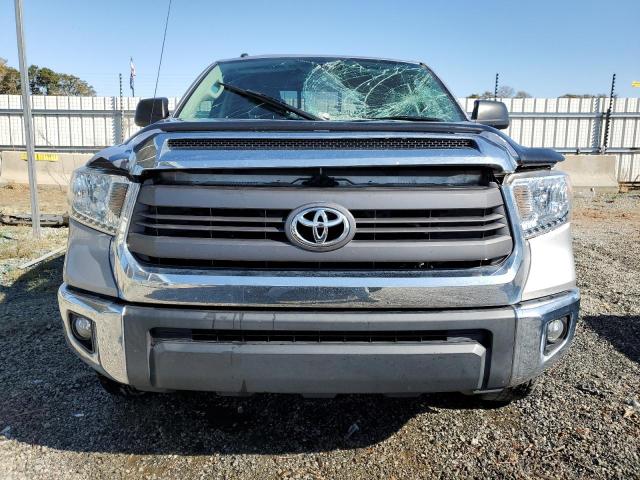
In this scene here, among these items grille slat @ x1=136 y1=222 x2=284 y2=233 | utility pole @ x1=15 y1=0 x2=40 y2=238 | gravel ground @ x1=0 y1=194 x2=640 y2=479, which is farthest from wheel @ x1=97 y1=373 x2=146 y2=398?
utility pole @ x1=15 y1=0 x2=40 y2=238

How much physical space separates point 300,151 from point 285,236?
1.12ft

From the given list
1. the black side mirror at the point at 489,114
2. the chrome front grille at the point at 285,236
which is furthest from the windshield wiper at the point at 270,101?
the black side mirror at the point at 489,114

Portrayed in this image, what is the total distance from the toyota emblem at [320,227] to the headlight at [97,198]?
28.2 inches

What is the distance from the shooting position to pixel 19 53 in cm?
685

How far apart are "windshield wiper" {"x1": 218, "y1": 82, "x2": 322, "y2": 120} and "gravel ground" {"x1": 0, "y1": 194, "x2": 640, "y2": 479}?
1577 millimetres

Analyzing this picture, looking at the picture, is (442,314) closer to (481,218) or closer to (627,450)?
(481,218)

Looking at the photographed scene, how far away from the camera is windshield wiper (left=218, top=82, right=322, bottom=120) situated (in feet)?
9.46

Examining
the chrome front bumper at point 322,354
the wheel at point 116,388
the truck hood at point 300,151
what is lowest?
the wheel at point 116,388

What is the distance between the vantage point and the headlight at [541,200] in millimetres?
2098

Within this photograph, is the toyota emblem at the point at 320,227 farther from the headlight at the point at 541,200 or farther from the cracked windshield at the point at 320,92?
the cracked windshield at the point at 320,92

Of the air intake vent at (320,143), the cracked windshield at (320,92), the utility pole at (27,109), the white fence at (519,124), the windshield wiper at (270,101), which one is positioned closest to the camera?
the air intake vent at (320,143)

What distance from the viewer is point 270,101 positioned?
307 cm

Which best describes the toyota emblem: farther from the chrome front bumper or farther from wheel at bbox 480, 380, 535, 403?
wheel at bbox 480, 380, 535, 403

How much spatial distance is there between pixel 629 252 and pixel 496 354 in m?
5.65
